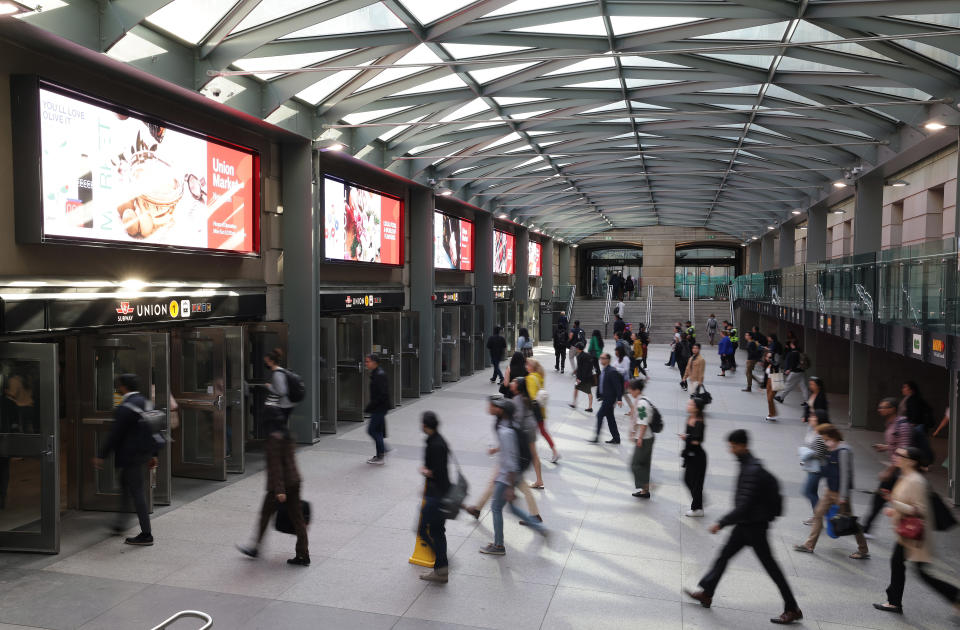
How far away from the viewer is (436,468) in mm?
6340

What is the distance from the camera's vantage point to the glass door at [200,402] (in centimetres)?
990

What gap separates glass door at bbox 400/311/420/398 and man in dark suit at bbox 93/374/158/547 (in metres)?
10.5

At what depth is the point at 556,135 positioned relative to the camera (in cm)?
1798

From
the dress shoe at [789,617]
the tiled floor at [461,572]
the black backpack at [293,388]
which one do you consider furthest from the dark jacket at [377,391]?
the dress shoe at [789,617]

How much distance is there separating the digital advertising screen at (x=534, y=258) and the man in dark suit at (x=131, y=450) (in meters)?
24.5


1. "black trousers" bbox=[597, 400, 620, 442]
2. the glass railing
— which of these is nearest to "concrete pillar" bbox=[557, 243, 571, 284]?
the glass railing

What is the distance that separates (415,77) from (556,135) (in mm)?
6355

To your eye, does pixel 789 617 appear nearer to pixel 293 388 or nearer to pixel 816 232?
pixel 293 388

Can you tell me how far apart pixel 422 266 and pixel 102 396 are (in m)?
10.5

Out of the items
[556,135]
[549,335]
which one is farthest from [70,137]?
[549,335]

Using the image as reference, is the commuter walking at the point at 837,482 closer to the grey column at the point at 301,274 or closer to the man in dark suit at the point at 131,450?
the man in dark suit at the point at 131,450

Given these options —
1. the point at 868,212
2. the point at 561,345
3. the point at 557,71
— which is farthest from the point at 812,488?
the point at 561,345

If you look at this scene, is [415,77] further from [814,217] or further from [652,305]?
[652,305]

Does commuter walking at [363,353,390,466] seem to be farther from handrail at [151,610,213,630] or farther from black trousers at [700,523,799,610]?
handrail at [151,610,213,630]
